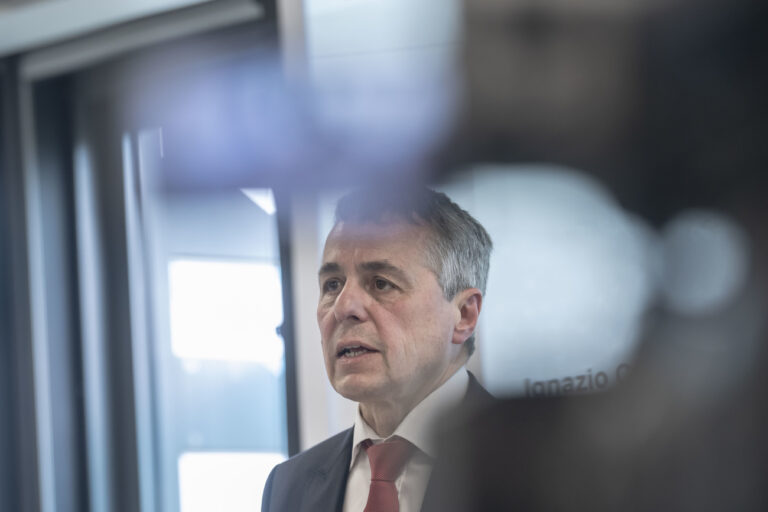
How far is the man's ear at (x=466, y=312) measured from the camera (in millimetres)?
1072

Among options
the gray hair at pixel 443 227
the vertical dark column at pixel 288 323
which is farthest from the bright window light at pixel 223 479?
the gray hair at pixel 443 227

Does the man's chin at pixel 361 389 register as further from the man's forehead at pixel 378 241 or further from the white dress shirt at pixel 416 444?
the man's forehead at pixel 378 241

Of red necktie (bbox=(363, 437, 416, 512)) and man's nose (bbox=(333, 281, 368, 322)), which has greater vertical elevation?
man's nose (bbox=(333, 281, 368, 322))

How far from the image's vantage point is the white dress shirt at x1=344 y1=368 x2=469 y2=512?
1.11 meters

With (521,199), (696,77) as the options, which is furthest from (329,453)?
(696,77)

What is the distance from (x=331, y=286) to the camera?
120 cm

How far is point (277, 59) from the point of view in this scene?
1.49 metres

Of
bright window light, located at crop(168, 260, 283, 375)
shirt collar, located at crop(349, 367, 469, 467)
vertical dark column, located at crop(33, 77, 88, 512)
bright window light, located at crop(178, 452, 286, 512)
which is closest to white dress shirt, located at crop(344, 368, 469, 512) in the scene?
shirt collar, located at crop(349, 367, 469, 467)

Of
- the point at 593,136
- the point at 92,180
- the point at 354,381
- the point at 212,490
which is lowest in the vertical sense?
the point at 212,490

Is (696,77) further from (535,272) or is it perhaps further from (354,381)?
(354,381)

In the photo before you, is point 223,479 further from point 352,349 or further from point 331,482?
point 352,349

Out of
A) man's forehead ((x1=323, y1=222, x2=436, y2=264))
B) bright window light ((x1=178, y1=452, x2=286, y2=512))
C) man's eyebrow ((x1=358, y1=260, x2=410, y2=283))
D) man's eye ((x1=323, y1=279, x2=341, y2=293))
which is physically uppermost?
man's forehead ((x1=323, y1=222, x2=436, y2=264))

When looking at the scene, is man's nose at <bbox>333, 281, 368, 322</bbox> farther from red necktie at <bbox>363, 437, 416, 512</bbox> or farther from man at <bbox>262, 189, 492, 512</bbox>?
red necktie at <bbox>363, 437, 416, 512</bbox>

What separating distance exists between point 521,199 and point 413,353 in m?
0.22
